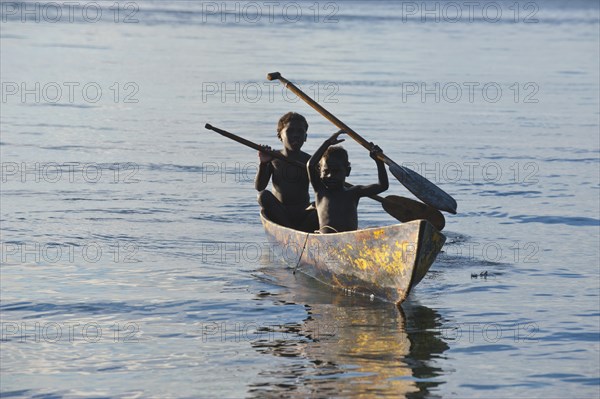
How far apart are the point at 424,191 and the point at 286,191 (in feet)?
5.93

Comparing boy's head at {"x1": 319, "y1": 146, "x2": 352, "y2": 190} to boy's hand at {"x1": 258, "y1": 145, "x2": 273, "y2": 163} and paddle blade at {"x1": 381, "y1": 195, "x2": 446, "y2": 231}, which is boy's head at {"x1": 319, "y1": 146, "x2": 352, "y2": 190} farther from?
boy's hand at {"x1": 258, "y1": 145, "x2": 273, "y2": 163}

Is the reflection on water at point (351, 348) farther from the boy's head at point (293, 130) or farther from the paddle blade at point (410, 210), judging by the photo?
the boy's head at point (293, 130)

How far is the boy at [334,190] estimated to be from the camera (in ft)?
31.3

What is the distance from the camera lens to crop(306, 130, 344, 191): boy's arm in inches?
368

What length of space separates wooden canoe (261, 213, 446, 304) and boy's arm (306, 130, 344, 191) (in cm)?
44

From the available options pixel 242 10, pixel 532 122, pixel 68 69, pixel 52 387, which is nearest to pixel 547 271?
pixel 52 387

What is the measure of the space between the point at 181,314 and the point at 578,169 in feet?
27.7

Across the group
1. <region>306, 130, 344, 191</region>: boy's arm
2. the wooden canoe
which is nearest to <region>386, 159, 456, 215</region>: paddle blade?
<region>306, 130, 344, 191</region>: boy's arm

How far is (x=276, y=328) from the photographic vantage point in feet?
28.2

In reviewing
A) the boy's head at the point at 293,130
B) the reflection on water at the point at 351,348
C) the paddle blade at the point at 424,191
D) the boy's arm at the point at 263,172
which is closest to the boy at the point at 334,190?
the paddle blade at the point at 424,191

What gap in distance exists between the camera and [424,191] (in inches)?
374

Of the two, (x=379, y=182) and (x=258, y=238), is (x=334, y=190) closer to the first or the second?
(x=379, y=182)

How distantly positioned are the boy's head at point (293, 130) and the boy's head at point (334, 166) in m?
0.86

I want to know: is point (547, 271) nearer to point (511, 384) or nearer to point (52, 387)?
point (511, 384)
